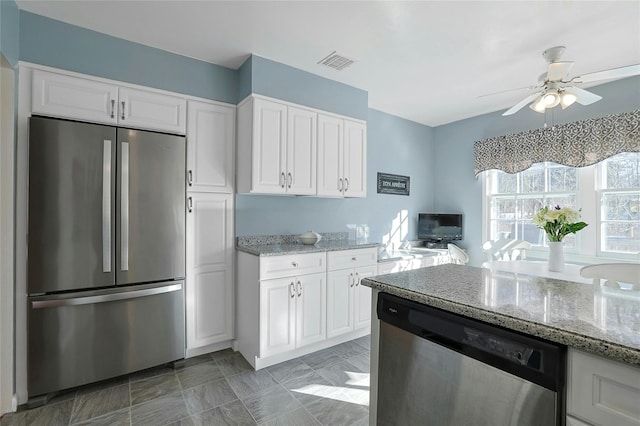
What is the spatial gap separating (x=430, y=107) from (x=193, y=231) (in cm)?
338

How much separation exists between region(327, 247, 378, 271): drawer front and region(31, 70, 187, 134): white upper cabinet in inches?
70.5

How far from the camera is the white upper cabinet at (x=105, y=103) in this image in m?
2.15

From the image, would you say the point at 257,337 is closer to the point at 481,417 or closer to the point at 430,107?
the point at 481,417

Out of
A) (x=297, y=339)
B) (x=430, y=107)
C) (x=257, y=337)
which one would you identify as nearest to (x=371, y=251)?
(x=297, y=339)

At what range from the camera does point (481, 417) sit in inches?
38.5

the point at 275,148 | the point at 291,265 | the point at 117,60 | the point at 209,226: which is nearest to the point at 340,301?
the point at 291,265

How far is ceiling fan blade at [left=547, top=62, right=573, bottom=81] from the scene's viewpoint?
2.23 metres

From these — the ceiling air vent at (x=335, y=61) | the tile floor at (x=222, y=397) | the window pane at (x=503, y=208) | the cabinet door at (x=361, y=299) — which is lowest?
the tile floor at (x=222, y=397)

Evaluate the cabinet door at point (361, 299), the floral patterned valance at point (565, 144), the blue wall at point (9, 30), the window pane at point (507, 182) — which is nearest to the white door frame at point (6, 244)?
the blue wall at point (9, 30)

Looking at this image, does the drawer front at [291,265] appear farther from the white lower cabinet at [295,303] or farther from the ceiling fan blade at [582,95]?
the ceiling fan blade at [582,95]

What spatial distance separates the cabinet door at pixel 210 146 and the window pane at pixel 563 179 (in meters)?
3.85

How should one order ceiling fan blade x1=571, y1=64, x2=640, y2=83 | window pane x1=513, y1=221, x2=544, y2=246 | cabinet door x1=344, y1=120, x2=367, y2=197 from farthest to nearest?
window pane x1=513, y1=221, x2=544, y2=246 → cabinet door x1=344, y1=120, x2=367, y2=197 → ceiling fan blade x1=571, y1=64, x2=640, y2=83

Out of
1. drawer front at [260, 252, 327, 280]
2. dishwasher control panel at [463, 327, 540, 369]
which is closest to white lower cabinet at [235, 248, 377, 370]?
drawer front at [260, 252, 327, 280]

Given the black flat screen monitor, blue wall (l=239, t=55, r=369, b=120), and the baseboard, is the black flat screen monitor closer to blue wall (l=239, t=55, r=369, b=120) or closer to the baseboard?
blue wall (l=239, t=55, r=369, b=120)
